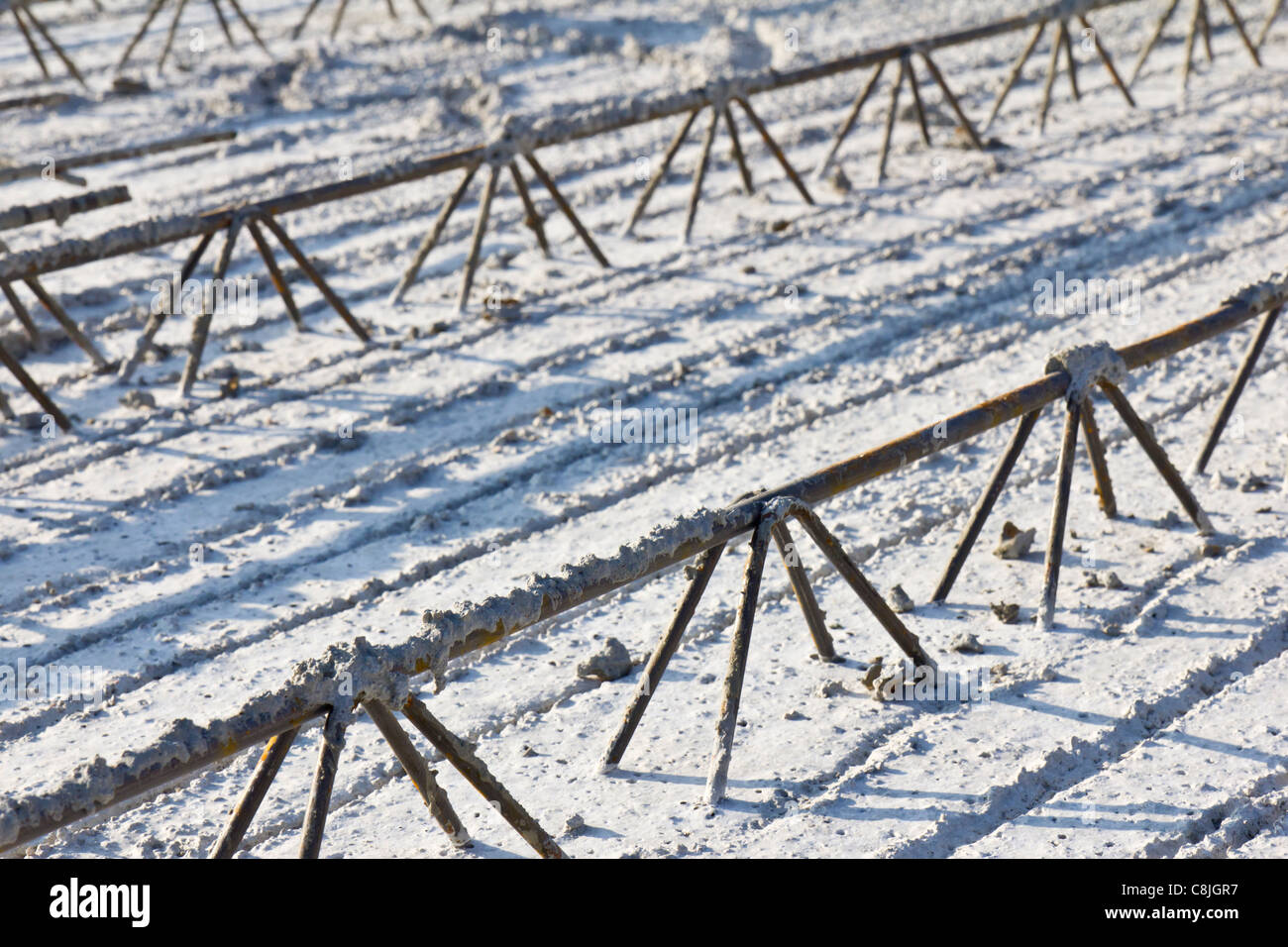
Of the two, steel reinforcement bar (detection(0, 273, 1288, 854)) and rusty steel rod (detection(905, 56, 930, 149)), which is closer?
steel reinforcement bar (detection(0, 273, 1288, 854))

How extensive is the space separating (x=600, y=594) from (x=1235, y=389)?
→ 2837 millimetres

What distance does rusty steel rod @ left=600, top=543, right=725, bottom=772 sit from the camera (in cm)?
392

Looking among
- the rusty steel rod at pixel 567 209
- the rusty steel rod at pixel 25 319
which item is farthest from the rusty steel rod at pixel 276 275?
the rusty steel rod at pixel 567 209

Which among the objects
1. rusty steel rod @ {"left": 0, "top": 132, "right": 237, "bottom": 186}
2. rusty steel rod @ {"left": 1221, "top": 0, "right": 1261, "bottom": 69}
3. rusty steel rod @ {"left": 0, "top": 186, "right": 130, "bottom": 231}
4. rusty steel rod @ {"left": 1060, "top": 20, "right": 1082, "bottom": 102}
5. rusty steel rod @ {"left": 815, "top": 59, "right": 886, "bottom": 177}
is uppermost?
rusty steel rod @ {"left": 1221, "top": 0, "right": 1261, "bottom": 69}

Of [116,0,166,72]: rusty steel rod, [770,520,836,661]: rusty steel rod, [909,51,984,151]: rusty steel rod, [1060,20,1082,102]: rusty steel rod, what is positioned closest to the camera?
[770,520,836,661]: rusty steel rod

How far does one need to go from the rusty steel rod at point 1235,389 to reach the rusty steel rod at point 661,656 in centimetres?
254

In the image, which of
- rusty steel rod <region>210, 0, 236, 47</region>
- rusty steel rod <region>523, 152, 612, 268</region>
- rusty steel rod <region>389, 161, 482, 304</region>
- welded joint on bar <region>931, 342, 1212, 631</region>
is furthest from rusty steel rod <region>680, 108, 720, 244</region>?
rusty steel rod <region>210, 0, 236, 47</region>

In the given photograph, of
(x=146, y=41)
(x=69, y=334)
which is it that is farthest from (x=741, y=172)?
(x=146, y=41)

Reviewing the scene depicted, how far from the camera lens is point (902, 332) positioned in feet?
23.3

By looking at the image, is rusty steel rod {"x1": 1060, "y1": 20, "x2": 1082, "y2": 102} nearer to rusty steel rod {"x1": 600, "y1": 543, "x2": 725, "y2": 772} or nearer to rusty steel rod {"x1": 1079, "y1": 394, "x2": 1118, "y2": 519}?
rusty steel rod {"x1": 1079, "y1": 394, "x2": 1118, "y2": 519}

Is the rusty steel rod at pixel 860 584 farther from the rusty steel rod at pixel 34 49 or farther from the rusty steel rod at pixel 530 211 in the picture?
the rusty steel rod at pixel 34 49

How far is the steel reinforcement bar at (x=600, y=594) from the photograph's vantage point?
302 centimetres

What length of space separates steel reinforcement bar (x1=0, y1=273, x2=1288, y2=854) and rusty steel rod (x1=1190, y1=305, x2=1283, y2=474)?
0.14m
